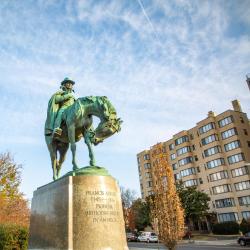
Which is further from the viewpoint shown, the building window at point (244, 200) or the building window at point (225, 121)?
the building window at point (225, 121)

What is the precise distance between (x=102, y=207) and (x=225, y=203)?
2235 inches

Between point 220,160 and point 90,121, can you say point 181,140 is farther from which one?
point 90,121

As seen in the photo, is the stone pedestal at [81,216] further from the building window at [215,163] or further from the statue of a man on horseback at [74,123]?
the building window at [215,163]

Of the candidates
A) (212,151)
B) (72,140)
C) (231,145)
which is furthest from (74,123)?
(212,151)

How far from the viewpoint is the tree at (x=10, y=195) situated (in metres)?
28.5

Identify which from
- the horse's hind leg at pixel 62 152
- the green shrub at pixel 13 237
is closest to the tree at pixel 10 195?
the green shrub at pixel 13 237

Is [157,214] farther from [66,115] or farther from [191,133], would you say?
[191,133]

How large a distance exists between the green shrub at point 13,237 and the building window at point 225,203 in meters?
49.0

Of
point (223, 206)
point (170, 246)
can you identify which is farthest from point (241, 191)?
point (170, 246)

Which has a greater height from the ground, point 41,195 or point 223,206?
point 223,206

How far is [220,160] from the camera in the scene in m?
61.3

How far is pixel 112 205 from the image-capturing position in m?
7.12

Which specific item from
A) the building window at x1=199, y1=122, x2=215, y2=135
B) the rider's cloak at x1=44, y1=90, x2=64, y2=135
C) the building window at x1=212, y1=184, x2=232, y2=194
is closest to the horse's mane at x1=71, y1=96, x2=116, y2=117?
the rider's cloak at x1=44, y1=90, x2=64, y2=135

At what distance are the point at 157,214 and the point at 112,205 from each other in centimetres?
2451
